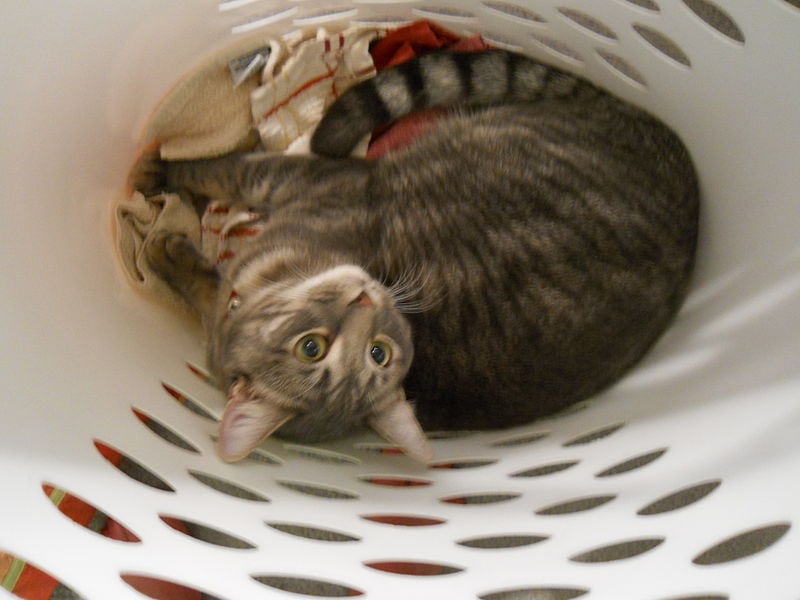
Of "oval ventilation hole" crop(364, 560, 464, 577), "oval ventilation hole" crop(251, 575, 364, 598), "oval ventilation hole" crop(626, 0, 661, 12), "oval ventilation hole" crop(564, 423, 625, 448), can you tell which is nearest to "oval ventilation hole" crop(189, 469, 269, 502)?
"oval ventilation hole" crop(251, 575, 364, 598)

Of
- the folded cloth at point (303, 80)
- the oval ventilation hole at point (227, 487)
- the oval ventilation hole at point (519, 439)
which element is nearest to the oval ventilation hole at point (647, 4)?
the folded cloth at point (303, 80)

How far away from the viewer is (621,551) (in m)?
1.22

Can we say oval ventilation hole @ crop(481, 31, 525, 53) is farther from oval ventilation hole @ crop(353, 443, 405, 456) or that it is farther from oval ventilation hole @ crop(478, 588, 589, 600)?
oval ventilation hole @ crop(478, 588, 589, 600)

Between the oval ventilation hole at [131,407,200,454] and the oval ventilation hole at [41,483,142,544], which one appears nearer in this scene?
the oval ventilation hole at [41,483,142,544]

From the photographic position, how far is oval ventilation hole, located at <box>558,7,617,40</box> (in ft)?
5.05

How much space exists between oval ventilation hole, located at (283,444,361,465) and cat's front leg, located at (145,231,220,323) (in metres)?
0.43

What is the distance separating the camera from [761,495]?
3.28 feet

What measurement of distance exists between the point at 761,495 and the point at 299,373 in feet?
2.72

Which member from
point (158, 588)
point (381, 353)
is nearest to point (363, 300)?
point (381, 353)

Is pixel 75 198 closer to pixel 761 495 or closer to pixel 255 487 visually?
pixel 255 487

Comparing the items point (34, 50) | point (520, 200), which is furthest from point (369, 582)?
point (34, 50)

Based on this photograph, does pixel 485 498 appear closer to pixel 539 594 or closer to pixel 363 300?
pixel 539 594

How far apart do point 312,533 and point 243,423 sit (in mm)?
309

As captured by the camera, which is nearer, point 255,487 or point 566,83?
point 255,487
